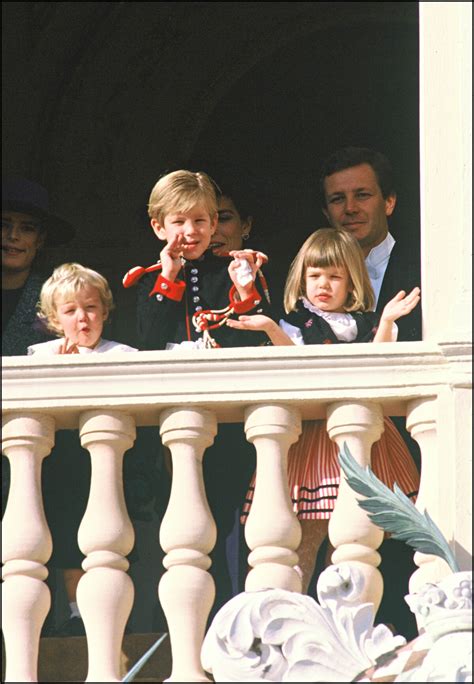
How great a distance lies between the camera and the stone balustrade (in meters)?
5.19

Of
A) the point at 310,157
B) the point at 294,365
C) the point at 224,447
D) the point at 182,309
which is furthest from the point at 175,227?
the point at 310,157

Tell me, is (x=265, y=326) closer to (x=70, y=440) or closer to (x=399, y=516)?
(x=70, y=440)

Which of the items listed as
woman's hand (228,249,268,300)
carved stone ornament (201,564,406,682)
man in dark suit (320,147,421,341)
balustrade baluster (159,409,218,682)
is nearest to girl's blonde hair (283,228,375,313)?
woman's hand (228,249,268,300)

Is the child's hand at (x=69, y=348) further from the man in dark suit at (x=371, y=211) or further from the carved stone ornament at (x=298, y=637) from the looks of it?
the carved stone ornament at (x=298, y=637)

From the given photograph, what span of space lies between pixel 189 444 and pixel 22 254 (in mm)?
1844

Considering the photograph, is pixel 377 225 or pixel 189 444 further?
pixel 377 225

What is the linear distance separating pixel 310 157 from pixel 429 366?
305 centimetres

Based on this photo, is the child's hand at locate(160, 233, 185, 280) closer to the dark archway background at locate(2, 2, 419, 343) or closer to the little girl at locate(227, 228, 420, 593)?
the little girl at locate(227, 228, 420, 593)

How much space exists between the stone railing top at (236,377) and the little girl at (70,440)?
2.61 feet

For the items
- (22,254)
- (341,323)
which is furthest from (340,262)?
(22,254)

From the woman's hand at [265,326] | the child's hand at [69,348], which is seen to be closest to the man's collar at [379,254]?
the woman's hand at [265,326]

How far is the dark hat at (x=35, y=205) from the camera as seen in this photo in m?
7.08

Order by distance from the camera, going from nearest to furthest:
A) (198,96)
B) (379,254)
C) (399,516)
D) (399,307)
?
(399,516) < (399,307) < (379,254) < (198,96)

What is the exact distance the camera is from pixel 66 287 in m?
6.19
